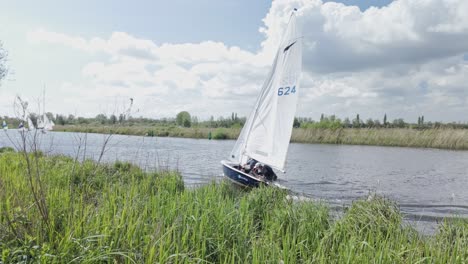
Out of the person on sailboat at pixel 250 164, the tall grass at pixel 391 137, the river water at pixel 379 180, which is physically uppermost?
the tall grass at pixel 391 137

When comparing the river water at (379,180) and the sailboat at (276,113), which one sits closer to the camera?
the river water at (379,180)

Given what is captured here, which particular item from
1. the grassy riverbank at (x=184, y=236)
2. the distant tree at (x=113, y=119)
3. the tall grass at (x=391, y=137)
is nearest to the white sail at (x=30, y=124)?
the grassy riverbank at (x=184, y=236)

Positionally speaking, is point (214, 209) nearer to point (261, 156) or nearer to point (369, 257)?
point (369, 257)

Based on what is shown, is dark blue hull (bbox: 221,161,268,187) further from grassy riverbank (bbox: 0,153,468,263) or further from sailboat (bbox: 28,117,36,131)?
sailboat (bbox: 28,117,36,131)

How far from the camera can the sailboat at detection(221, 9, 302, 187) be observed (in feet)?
40.0

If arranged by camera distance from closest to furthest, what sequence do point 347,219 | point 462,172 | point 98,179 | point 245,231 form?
point 245,231
point 347,219
point 98,179
point 462,172

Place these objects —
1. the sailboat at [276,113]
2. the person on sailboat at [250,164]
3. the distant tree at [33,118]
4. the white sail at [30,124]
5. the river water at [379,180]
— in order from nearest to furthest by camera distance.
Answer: the white sail at [30,124] < the distant tree at [33,118] < the river water at [379,180] < the sailboat at [276,113] < the person on sailboat at [250,164]

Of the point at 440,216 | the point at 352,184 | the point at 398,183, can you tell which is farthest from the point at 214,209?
the point at 398,183

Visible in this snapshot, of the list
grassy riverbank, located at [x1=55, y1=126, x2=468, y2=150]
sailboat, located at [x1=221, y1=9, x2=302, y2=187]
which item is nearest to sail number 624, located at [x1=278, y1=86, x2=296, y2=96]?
sailboat, located at [x1=221, y1=9, x2=302, y2=187]

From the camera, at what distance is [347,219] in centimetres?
527

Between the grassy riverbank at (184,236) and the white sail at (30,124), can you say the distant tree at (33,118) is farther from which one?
the grassy riverbank at (184,236)

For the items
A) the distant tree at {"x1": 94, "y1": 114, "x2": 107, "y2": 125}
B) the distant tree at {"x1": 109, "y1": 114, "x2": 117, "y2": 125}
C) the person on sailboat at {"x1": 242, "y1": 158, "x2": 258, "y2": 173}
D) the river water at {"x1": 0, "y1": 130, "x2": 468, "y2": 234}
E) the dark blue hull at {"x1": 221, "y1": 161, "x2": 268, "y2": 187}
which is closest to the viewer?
the distant tree at {"x1": 109, "y1": 114, "x2": 117, "y2": 125}

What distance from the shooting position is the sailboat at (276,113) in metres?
12.2

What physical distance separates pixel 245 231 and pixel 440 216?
7.76 metres
